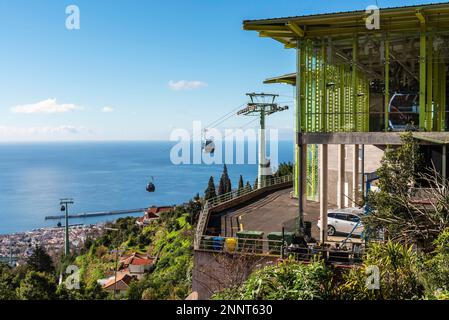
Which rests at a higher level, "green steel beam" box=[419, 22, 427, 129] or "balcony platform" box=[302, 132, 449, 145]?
"green steel beam" box=[419, 22, 427, 129]

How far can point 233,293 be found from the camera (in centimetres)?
757

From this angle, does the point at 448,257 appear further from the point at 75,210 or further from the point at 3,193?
the point at 3,193

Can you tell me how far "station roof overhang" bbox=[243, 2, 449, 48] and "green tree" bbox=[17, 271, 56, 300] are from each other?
35.0 ft

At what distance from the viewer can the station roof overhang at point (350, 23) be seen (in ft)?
45.4

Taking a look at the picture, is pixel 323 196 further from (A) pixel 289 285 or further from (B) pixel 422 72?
(A) pixel 289 285

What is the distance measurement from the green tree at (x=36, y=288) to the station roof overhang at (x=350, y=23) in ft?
35.0

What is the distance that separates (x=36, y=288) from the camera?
12.6 m

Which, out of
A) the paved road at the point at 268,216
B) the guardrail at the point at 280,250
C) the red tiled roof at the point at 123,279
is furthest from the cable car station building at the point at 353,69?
the red tiled roof at the point at 123,279

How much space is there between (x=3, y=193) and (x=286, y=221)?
424 ft

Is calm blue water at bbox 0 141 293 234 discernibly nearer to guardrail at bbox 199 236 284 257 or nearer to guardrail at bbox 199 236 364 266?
guardrail at bbox 199 236 284 257

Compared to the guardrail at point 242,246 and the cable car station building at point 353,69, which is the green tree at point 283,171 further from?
the guardrail at point 242,246

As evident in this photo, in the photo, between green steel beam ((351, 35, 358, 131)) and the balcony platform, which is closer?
the balcony platform

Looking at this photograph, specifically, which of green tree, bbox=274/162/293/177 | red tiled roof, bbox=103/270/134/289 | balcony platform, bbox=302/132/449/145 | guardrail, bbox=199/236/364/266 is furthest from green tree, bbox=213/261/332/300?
green tree, bbox=274/162/293/177

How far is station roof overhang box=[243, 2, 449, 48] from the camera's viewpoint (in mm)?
13830
